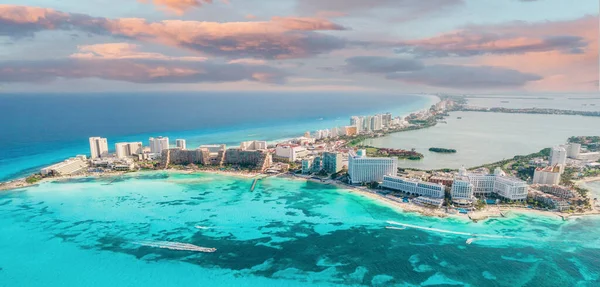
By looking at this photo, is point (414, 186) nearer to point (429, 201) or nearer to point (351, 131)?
point (429, 201)

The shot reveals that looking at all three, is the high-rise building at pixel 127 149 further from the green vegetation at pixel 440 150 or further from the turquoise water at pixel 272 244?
the green vegetation at pixel 440 150

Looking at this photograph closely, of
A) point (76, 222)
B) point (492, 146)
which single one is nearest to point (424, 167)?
point (492, 146)

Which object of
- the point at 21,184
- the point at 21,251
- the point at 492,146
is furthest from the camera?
the point at 492,146

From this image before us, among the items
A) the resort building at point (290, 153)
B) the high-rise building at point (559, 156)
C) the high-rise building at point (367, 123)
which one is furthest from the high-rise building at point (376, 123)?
the high-rise building at point (559, 156)

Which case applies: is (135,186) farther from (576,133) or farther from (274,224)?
(576,133)

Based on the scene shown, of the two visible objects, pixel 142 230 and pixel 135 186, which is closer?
pixel 142 230

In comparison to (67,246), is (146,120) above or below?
above

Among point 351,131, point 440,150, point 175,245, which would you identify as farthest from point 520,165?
point 175,245
